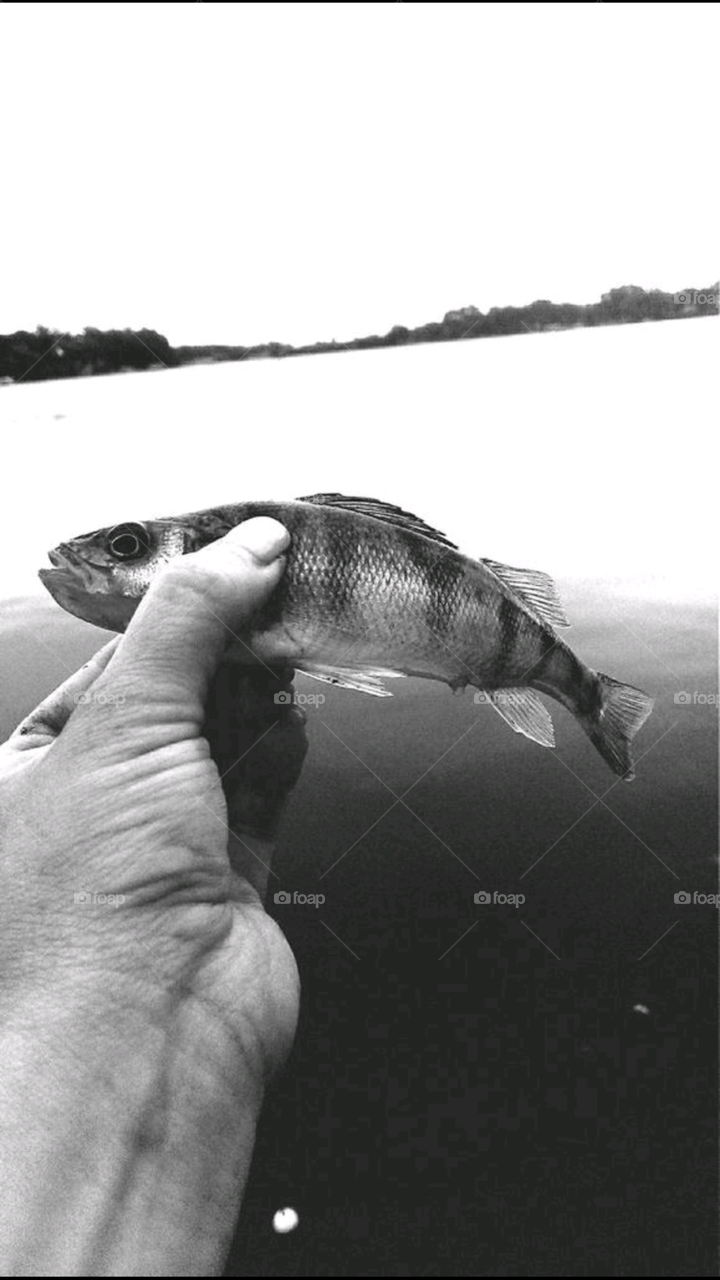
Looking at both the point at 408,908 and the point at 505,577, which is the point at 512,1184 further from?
the point at 505,577

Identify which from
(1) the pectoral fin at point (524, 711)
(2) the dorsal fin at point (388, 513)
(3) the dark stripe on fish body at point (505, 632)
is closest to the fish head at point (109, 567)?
(2) the dorsal fin at point (388, 513)

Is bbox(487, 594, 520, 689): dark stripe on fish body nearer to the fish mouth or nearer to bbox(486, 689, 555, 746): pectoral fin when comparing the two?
bbox(486, 689, 555, 746): pectoral fin

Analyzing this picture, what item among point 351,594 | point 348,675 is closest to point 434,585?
point 351,594

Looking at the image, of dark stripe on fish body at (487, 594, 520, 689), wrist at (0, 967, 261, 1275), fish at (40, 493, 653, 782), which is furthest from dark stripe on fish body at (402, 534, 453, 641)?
wrist at (0, 967, 261, 1275)

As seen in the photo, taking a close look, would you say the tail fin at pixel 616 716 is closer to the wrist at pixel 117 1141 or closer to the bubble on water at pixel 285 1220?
the wrist at pixel 117 1141

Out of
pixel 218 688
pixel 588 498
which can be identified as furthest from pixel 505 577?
pixel 588 498

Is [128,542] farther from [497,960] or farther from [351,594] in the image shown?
[497,960]
